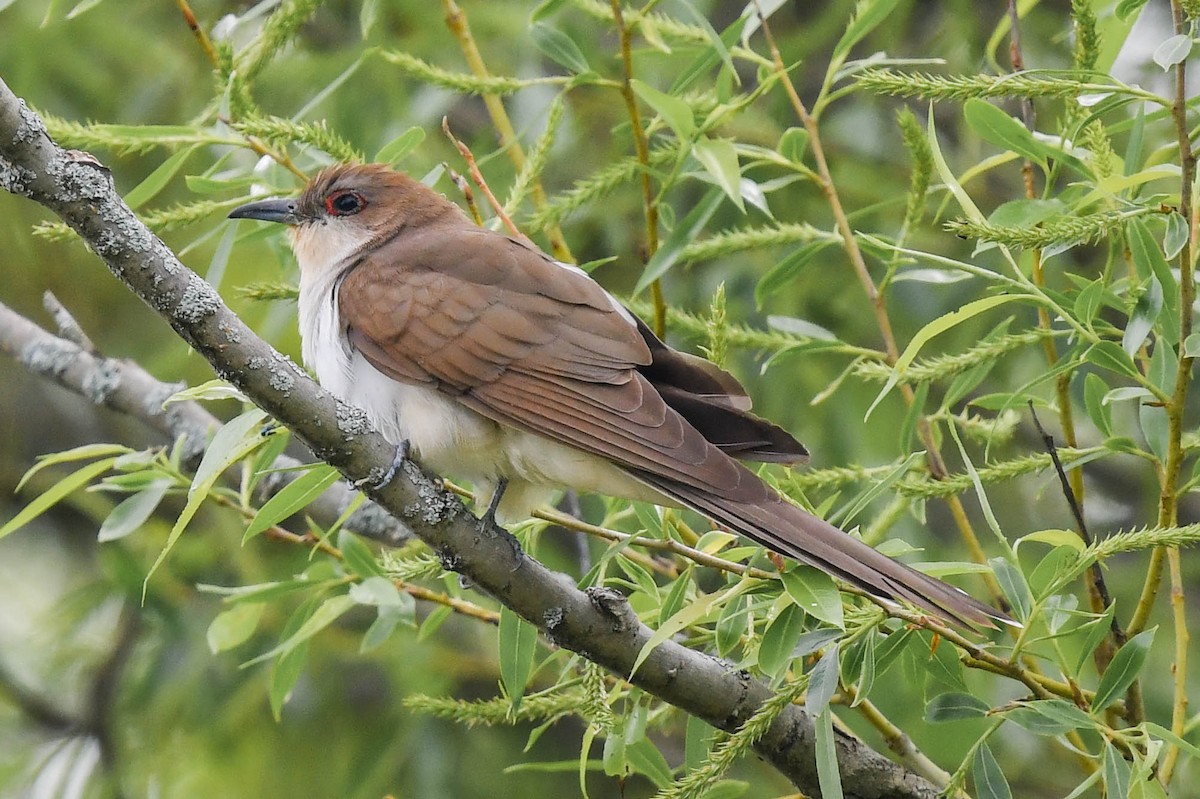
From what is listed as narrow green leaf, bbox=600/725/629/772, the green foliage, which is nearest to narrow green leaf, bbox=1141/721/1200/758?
the green foliage

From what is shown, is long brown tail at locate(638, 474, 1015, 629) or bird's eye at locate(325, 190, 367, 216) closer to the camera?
long brown tail at locate(638, 474, 1015, 629)

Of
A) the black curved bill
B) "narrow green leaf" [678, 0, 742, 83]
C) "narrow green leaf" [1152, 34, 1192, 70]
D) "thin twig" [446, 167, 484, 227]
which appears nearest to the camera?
"narrow green leaf" [1152, 34, 1192, 70]

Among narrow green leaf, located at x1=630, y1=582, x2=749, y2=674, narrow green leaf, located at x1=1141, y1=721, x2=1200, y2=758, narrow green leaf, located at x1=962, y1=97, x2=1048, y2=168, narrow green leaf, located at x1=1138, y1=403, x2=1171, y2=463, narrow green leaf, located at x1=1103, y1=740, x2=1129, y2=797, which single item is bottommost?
narrow green leaf, located at x1=1103, y1=740, x2=1129, y2=797

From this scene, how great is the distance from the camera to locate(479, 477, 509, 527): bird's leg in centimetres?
234

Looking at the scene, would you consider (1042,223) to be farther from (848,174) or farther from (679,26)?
(848,174)

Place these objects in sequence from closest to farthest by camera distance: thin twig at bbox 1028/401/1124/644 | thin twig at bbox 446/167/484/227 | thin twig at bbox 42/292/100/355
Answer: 1. thin twig at bbox 1028/401/1124/644
2. thin twig at bbox 446/167/484/227
3. thin twig at bbox 42/292/100/355

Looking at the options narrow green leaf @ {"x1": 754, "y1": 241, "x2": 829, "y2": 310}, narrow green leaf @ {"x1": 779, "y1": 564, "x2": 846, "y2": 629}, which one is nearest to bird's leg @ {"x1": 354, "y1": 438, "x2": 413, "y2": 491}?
narrow green leaf @ {"x1": 779, "y1": 564, "x2": 846, "y2": 629}

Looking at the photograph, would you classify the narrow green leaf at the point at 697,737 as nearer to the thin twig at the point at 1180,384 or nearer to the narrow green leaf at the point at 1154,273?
the thin twig at the point at 1180,384

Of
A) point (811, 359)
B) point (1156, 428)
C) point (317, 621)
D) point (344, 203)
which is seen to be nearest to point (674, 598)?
point (317, 621)

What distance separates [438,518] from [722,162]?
749 millimetres

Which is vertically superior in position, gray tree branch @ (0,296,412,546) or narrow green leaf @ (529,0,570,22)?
narrow green leaf @ (529,0,570,22)

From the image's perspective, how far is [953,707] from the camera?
80.4 inches

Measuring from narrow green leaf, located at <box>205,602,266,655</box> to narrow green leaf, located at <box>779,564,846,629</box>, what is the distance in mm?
1109

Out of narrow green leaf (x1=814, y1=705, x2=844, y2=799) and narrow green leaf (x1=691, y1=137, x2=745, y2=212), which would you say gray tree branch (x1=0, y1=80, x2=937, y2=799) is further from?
→ narrow green leaf (x1=691, y1=137, x2=745, y2=212)
